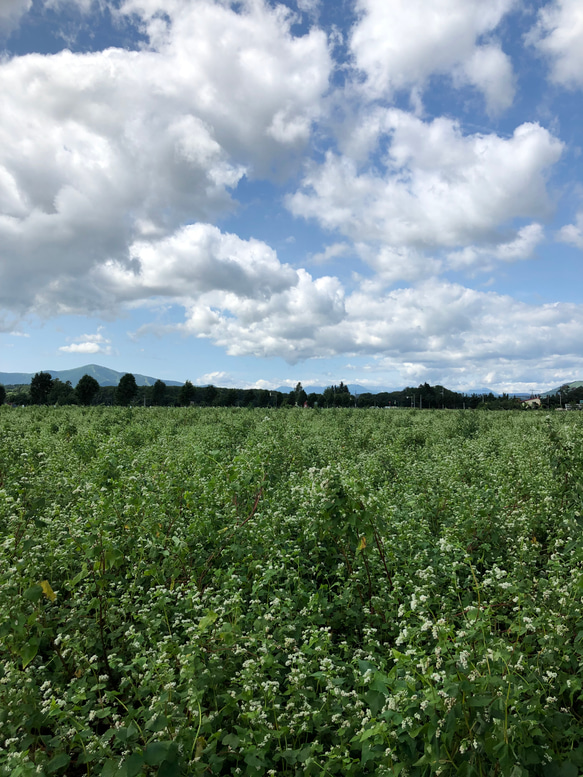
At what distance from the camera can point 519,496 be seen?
8398 millimetres

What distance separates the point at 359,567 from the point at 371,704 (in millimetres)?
3013

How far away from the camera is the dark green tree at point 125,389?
9069 cm

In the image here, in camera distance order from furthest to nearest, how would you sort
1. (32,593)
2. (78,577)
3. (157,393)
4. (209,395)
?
(209,395), (157,393), (78,577), (32,593)

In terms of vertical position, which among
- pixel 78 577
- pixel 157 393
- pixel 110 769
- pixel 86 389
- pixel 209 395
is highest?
pixel 86 389

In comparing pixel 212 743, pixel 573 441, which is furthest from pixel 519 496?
pixel 212 743

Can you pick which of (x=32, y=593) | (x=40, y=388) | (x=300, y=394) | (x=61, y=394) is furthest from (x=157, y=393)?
(x=32, y=593)

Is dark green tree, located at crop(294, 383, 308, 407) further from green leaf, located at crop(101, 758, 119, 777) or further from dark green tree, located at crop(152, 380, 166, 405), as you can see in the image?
Answer: green leaf, located at crop(101, 758, 119, 777)

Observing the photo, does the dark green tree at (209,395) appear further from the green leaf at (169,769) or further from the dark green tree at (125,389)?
the green leaf at (169,769)

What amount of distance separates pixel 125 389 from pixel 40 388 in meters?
19.2

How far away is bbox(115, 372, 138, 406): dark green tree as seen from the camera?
298 ft

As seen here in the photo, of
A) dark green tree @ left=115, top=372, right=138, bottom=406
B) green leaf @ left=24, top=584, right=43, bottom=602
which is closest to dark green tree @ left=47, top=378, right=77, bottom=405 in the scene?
dark green tree @ left=115, top=372, right=138, bottom=406

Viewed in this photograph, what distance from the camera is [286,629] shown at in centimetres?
371

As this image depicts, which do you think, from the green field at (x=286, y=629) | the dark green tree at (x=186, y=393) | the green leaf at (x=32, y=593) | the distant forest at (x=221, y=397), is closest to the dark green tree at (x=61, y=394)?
the distant forest at (x=221, y=397)

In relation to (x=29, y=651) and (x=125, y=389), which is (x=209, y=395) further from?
(x=29, y=651)
